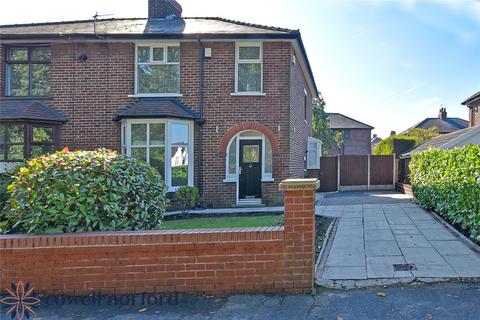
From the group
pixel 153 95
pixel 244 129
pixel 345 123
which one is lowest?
pixel 244 129

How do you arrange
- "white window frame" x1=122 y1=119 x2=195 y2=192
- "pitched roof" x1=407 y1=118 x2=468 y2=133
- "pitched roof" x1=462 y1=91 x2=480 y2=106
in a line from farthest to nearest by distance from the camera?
"pitched roof" x1=407 y1=118 x2=468 y2=133 → "pitched roof" x1=462 y1=91 x2=480 y2=106 → "white window frame" x1=122 y1=119 x2=195 y2=192

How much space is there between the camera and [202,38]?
11.3 m

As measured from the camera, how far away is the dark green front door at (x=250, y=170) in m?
11.9

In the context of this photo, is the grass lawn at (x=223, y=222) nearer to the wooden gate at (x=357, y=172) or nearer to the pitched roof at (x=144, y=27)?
the pitched roof at (x=144, y=27)

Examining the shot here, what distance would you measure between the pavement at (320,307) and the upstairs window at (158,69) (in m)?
8.90

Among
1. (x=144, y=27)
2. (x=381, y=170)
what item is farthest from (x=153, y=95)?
(x=381, y=170)

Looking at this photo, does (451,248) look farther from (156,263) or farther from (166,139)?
(166,139)

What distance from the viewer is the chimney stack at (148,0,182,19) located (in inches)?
547

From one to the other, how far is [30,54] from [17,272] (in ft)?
34.0

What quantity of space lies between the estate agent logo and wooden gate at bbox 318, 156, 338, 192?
1636cm

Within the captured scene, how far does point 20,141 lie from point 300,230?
10457 mm

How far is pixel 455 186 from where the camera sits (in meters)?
6.89

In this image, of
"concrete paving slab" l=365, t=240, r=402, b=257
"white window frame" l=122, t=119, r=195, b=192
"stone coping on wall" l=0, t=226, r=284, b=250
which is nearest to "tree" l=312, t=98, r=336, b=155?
"white window frame" l=122, t=119, r=195, b=192

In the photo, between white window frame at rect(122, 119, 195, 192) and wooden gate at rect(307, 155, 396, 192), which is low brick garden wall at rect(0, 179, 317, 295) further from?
wooden gate at rect(307, 155, 396, 192)
